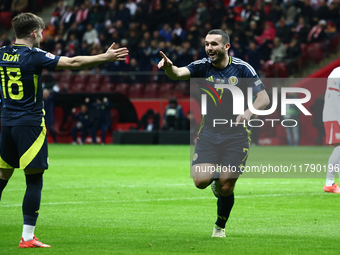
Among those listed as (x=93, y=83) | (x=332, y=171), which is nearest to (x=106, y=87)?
(x=93, y=83)

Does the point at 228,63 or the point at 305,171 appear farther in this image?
the point at 305,171

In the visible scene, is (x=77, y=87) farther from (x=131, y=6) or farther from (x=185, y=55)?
(x=131, y=6)

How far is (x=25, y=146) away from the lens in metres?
5.40

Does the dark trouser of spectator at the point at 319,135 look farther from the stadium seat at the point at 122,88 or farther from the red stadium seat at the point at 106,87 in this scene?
the red stadium seat at the point at 106,87

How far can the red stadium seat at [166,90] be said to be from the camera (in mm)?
23186

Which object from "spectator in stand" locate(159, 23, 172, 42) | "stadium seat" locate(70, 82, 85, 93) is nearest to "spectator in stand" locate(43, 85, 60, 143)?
"stadium seat" locate(70, 82, 85, 93)

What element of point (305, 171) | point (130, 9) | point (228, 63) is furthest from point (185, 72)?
point (130, 9)

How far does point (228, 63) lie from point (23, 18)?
2256mm

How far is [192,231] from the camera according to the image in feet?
21.4

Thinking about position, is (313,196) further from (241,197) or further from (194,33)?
(194,33)

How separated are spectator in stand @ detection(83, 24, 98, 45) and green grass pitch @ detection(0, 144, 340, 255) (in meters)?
14.7

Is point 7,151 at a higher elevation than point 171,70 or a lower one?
lower

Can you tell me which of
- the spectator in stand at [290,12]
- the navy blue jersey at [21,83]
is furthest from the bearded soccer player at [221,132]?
the spectator in stand at [290,12]

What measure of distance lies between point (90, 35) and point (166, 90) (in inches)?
254
